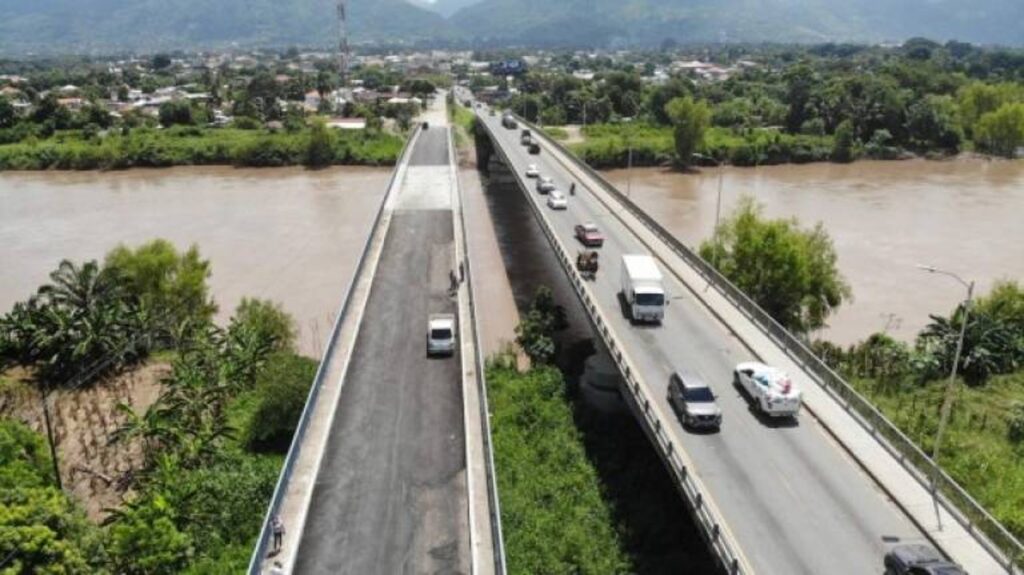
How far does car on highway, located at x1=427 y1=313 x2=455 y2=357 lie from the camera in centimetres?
3072

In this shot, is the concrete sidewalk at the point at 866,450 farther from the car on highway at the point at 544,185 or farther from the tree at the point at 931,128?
the tree at the point at 931,128

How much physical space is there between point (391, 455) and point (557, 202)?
103ft

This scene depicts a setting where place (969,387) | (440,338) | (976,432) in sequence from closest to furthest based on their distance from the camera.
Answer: (440,338) → (976,432) → (969,387)

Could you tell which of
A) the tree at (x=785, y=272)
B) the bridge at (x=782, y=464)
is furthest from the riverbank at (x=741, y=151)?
the bridge at (x=782, y=464)

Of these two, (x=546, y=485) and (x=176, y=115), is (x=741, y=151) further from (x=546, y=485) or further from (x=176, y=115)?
(x=546, y=485)

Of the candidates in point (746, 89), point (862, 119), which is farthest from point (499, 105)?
point (862, 119)

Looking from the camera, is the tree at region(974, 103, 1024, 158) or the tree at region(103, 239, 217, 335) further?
the tree at region(974, 103, 1024, 158)

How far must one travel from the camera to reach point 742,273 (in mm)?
42250

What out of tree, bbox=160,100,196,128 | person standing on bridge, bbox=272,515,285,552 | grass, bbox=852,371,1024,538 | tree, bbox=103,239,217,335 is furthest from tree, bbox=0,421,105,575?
tree, bbox=160,100,196,128

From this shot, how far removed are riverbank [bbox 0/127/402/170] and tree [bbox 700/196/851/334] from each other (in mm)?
68883

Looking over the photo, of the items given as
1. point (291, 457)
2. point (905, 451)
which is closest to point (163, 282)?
point (291, 457)

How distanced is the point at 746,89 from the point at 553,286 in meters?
137

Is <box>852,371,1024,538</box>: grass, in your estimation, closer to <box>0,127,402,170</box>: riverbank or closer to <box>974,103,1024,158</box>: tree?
<box>0,127,402,170</box>: riverbank

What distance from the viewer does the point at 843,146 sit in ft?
355
